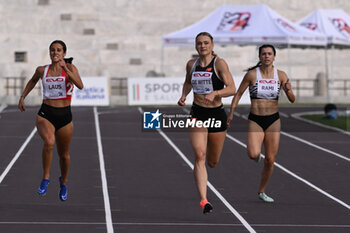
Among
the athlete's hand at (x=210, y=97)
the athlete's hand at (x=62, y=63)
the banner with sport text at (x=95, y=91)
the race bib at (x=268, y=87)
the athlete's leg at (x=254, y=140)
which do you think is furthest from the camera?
the banner with sport text at (x=95, y=91)

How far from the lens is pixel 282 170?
18.0 metres

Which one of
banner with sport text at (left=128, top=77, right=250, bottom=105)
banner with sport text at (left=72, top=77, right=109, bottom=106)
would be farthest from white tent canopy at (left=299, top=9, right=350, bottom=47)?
banner with sport text at (left=72, top=77, right=109, bottom=106)

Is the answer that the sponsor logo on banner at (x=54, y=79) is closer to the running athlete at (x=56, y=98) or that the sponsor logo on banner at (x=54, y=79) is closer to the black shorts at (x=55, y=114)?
the running athlete at (x=56, y=98)

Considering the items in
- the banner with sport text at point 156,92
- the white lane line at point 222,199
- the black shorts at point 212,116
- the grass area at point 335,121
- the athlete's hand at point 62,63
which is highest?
the athlete's hand at point 62,63

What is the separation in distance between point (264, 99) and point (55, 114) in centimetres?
271

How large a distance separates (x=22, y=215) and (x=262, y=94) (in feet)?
11.2

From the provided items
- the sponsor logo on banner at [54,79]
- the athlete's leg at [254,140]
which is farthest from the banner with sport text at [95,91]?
the sponsor logo on banner at [54,79]

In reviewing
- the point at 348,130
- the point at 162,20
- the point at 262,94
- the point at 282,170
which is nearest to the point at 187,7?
the point at 162,20

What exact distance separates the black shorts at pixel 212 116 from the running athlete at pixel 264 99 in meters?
0.94

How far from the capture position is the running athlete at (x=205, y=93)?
36.9ft

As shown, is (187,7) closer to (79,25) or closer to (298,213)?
(79,25)

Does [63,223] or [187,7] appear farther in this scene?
[187,7]

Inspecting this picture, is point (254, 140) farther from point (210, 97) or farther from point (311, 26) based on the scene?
point (311, 26)

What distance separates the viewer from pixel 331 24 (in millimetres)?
39781
